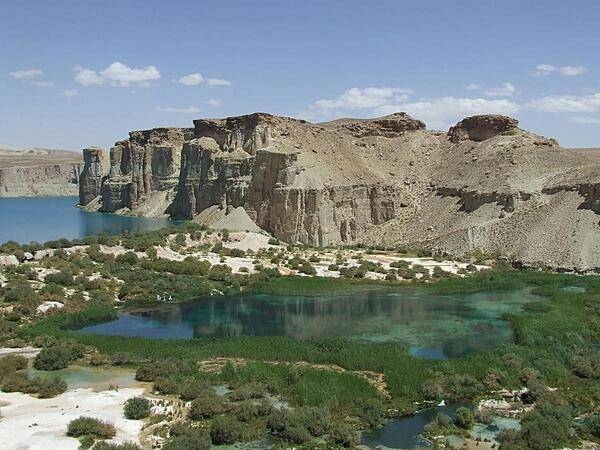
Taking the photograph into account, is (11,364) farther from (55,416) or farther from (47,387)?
(55,416)

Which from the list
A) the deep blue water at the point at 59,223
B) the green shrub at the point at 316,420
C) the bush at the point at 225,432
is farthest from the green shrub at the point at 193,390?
the deep blue water at the point at 59,223

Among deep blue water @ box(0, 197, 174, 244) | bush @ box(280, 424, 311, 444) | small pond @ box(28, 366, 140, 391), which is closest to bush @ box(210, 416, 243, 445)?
bush @ box(280, 424, 311, 444)

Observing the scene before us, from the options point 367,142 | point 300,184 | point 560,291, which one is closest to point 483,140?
point 367,142

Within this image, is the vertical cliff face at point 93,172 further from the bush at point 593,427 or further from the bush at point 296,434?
the bush at point 593,427

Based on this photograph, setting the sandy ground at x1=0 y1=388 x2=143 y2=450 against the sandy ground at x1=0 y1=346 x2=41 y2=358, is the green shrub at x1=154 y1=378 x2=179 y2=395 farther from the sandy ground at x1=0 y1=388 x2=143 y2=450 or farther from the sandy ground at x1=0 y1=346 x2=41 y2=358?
the sandy ground at x1=0 y1=346 x2=41 y2=358

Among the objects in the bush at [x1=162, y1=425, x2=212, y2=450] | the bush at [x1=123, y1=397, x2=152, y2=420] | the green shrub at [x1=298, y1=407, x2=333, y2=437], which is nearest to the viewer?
the bush at [x1=162, y1=425, x2=212, y2=450]

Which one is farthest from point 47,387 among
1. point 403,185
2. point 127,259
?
point 403,185
